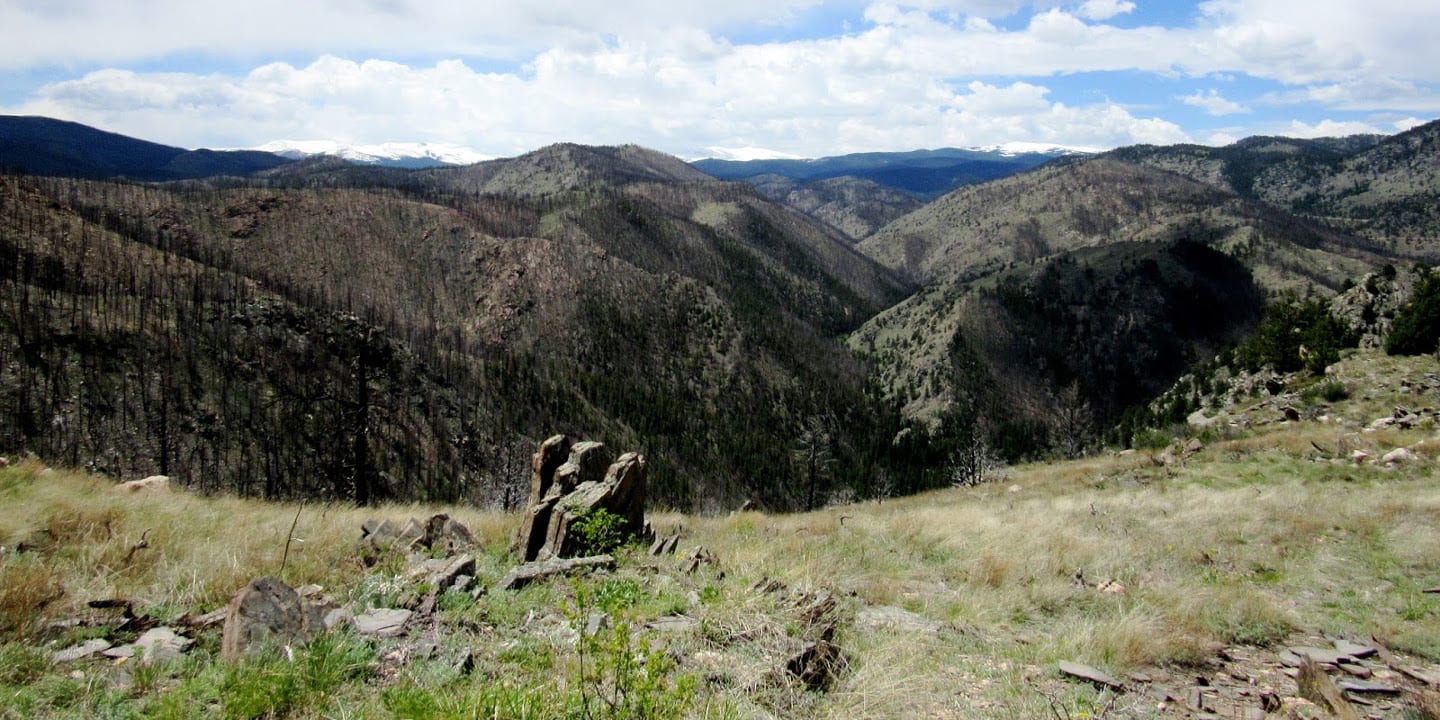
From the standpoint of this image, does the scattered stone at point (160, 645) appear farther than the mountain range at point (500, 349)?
No

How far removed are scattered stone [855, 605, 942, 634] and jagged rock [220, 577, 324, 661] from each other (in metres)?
5.63

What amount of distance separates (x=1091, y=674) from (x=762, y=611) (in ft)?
10.3

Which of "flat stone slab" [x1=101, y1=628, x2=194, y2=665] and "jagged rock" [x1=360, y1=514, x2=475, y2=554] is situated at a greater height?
"flat stone slab" [x1=101, y1=628, x2=194, y2=665]

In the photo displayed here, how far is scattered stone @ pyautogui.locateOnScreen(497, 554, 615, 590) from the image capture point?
314 inches

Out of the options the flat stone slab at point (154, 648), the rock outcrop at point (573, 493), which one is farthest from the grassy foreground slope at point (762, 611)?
the rock outcrop at point (573, 493)

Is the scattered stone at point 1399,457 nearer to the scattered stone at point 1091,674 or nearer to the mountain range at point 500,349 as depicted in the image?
the scattered stone at point 1091,674

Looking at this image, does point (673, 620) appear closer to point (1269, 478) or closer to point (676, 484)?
point (1269, 478)

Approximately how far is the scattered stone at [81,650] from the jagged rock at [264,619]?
2.61 ft

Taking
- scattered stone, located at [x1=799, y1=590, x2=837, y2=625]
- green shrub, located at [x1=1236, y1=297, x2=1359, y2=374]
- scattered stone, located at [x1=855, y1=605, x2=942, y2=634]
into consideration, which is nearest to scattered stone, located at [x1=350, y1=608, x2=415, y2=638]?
scattered stone, located at [x1=799, y1=590, x2=837, y2=625]

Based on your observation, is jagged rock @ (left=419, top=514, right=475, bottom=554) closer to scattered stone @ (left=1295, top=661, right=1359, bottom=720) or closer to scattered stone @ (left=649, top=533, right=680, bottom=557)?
scattered stone @ (left=649, top=533, right=680, bottom=557)

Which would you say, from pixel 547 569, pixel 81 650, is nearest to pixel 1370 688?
pixel 547 569

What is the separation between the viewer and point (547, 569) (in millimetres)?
8352

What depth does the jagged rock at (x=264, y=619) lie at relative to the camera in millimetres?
5293

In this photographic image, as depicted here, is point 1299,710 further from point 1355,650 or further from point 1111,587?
point 1111,587
